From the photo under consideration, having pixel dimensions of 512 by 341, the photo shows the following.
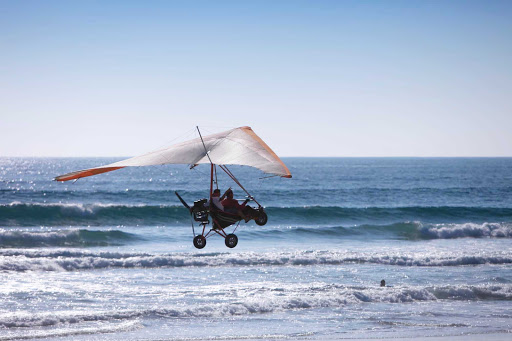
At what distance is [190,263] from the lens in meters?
25.5

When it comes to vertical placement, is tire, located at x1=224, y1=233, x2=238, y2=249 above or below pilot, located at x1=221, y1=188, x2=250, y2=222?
below

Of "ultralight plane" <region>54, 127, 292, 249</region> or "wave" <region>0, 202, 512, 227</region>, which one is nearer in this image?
"ultralight plane" <region>54, 127, 292, 249</region>

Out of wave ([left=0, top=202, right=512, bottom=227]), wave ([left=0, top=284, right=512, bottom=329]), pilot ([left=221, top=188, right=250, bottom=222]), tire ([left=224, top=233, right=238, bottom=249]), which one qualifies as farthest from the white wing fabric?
wave ([left=0, top=202, right=512, bottom=227])

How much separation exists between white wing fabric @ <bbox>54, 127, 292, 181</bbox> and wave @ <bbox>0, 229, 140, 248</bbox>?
19627 mm

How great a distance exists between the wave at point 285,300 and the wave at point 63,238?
14555mm

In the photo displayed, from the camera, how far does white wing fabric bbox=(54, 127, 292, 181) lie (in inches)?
506

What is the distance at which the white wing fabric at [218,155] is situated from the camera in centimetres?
1285

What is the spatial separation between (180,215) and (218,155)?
98.9 ft

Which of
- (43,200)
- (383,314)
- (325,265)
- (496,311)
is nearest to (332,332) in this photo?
(383,314)

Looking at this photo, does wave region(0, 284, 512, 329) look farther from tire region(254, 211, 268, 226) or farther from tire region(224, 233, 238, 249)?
tire region(254, 211, 268, 226)

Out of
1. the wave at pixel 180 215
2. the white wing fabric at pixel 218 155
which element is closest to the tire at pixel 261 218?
the white wing fabric at pixel 218 155

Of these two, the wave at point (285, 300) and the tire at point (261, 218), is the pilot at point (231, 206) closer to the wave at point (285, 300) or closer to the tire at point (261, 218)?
the tire at point (261, 218)

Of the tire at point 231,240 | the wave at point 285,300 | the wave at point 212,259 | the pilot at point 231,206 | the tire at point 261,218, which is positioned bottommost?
the wave at point 285,300

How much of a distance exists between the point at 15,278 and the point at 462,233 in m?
25.3
